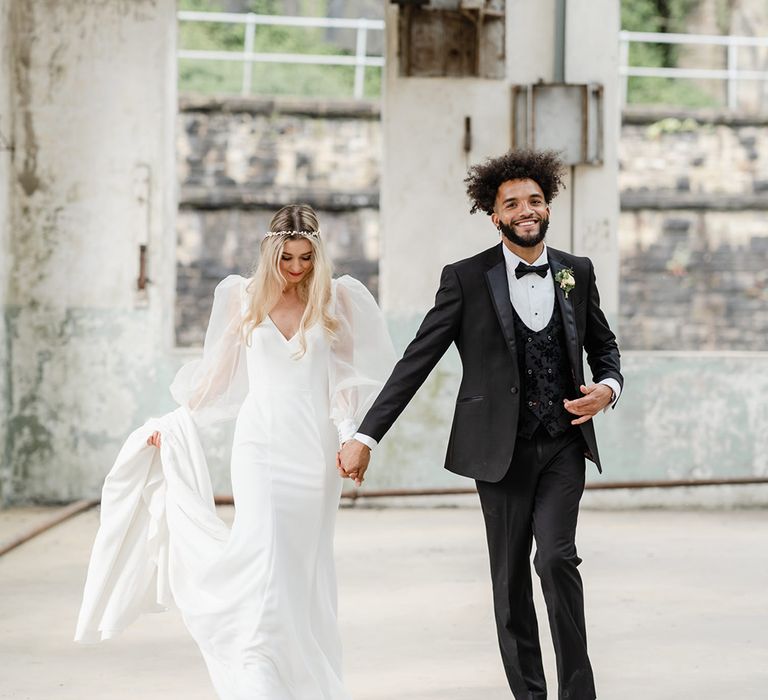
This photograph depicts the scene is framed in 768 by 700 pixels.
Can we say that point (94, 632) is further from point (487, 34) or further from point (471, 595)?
point (487, 34)

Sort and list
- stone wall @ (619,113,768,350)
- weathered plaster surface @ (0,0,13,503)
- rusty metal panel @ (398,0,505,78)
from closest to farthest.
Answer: weathered plaster surface @ (0,0,13,503) → rusty metal panel @ (398,0,505,78) → stone wall @ (619,113,768,350)

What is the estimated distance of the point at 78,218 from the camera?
10.9 metres

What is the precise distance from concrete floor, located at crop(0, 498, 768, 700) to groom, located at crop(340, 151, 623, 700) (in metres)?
0.77

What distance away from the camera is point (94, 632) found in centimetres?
529

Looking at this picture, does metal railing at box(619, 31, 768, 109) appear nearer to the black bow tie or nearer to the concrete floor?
the concrete floor

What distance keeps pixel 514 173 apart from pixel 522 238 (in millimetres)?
224

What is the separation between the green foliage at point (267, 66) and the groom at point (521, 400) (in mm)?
17848

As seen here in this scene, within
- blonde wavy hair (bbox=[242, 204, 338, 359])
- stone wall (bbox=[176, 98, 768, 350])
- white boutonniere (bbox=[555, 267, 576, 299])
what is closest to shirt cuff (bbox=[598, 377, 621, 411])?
white boutonniere (bbox=[555, 267, 576, 299])

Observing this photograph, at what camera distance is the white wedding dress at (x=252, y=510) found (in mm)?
4918

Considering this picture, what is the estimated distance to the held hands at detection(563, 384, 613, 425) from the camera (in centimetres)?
478

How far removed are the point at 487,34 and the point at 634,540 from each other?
3908 millimetres

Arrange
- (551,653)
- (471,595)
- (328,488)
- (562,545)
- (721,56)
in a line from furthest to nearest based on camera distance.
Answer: (721,56) < (471,595) < (551,653) < (328,488) < (562,545)

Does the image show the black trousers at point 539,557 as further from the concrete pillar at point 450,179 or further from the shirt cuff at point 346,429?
the concrete pillar at point 450,179

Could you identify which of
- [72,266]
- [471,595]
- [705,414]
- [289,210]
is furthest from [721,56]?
[289,210]
